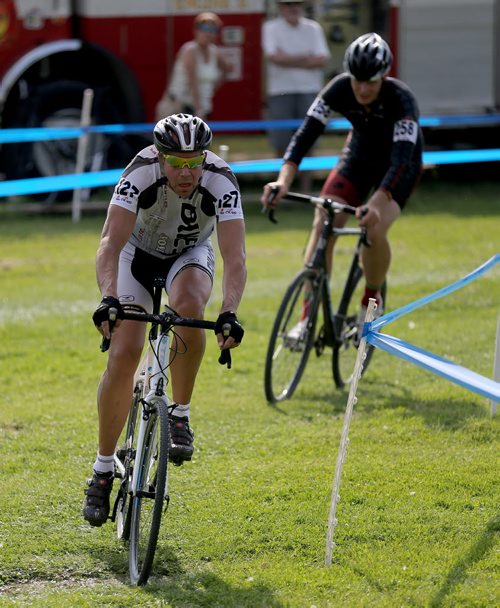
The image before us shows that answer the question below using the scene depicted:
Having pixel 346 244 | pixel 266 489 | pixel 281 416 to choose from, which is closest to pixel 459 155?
pixel 346 244

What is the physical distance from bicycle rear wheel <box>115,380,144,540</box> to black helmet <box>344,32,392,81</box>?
9.61 ft

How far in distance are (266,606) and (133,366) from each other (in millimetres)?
1176

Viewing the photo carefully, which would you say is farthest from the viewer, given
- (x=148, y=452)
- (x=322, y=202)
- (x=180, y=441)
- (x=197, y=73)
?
(x=197, y=73)

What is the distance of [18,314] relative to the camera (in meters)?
10.0

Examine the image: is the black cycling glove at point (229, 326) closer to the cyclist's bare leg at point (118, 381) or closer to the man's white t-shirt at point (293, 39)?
the cyclist's bare leg at point (118, 381)

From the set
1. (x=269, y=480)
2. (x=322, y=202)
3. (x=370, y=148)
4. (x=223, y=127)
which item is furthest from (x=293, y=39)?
(x=269, y=480)

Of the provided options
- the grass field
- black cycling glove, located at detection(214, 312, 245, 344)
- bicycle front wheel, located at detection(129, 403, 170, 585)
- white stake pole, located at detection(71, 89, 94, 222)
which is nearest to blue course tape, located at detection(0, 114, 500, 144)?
white stake pole, located at detection(71, 89, 94, 222)

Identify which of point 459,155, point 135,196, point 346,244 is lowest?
point 346,244

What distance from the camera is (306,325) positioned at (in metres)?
7.62

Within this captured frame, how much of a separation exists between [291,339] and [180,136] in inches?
110

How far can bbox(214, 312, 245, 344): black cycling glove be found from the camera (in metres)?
4.61

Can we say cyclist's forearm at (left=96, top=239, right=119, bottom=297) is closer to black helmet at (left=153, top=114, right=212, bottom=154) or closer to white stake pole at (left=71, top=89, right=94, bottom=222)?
black helmet at (left=153, top=114, right=212, bottom=154)

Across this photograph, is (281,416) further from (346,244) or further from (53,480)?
(346,244)

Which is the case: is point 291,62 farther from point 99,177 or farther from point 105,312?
point 105,312
